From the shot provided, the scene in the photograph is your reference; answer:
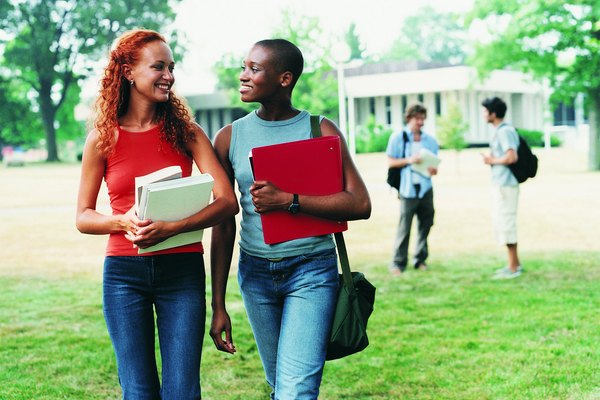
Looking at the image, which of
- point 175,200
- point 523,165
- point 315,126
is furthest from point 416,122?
point 175,200

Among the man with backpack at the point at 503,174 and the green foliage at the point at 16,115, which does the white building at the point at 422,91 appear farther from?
the man with backpack at the point at 503,174

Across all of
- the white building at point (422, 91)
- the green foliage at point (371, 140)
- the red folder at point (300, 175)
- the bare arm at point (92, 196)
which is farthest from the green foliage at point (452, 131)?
the bare arm at point (92, 196)

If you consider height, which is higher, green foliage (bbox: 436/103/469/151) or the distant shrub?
green foliage (bbox: 436/103/469/151)

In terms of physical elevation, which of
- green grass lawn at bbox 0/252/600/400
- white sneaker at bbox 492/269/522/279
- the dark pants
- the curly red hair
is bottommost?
white sneaker at bbox 492/269/522/279

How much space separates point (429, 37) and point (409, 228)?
132 m

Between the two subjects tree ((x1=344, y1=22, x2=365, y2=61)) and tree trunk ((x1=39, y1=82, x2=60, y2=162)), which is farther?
tree ((x1=344, y1=22, x2=365, y2=61))

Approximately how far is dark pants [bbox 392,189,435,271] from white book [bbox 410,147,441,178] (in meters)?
0.33

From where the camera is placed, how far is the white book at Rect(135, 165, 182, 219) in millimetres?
3266

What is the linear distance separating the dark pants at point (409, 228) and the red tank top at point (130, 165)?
7380 mm

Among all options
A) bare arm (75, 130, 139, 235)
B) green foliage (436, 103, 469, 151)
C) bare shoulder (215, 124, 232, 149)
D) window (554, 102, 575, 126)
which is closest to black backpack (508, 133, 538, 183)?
bare shoulder (215, 124, 232, 149)

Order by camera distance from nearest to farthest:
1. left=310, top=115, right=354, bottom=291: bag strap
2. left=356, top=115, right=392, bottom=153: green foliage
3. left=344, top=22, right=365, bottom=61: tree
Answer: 1. left=310, top=115, right=354, bottom=291: bag strap
2. left=356, top=115, right=392, bottom=153: green foliage
3. left=344, top=22, right=365, bottom=61: tree

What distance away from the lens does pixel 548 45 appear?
34656mm

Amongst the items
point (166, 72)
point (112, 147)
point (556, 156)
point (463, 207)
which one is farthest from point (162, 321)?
point (556, 156)

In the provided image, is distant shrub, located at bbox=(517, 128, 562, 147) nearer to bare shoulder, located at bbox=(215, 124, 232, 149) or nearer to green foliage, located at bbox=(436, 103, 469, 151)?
green foliage, located at bbox=(436, 103, 469, 151)
